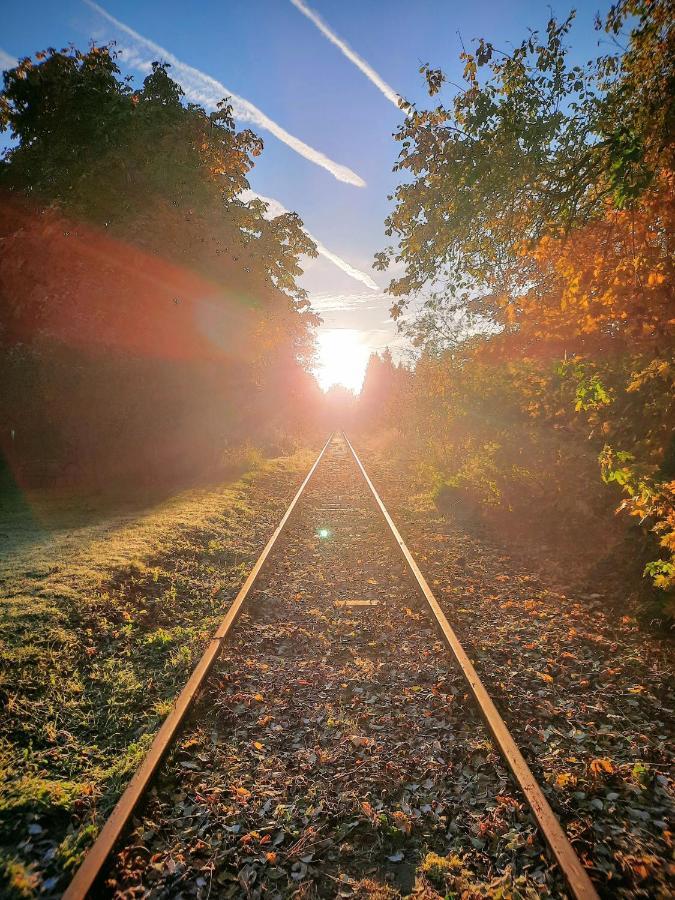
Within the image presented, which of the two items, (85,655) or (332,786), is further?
(85,655)

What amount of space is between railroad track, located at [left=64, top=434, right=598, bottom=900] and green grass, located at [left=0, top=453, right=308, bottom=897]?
0.29m

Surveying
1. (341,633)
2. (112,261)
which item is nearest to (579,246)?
(341,633)

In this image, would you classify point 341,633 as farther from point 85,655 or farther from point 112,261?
point 112,261

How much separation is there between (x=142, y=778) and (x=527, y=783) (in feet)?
9.04

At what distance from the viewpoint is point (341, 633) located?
5.73 metres

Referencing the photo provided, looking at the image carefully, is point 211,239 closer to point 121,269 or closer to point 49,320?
point 121,269

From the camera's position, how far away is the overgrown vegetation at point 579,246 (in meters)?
4.69

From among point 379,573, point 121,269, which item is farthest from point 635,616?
point 121,269

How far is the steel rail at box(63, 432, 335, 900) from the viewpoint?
2504mm

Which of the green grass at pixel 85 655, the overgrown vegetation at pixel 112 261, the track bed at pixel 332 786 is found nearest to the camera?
the track bed at pixel 332 786

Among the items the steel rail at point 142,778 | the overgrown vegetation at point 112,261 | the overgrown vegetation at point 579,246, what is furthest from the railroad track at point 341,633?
the overgrown vegetation at point 112,261

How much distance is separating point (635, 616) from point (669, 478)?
74.3 inches

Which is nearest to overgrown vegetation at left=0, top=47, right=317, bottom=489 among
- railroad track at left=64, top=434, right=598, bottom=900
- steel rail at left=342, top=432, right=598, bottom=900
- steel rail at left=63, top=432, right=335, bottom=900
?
railroad track at left=64, top=434, right=598, bottom=900

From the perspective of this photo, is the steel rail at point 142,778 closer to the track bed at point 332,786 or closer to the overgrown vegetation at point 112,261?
the track bed at point 332,786
